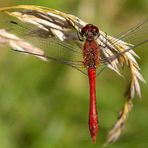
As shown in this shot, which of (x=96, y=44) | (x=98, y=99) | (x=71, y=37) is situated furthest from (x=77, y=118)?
(x=71, y=37)

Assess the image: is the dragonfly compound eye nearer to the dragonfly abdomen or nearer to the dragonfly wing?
the dragonfly abdomen

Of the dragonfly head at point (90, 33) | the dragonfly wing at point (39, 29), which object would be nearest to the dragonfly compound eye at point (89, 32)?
the dragonfly head at point (90, 33)

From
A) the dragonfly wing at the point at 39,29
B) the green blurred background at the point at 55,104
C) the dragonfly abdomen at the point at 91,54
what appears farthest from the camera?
the green blurred background at the point at 55,104

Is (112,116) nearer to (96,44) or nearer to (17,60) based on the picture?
(17,60)

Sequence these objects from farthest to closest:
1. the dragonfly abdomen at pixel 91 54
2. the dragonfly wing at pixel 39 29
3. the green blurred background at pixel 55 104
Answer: the green blurred background at pixel 55 104
the dragonfly abdomen at pixel 91 54
the dragonfly wing at pixel 39 29

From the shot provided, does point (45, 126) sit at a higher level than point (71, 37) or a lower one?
lower

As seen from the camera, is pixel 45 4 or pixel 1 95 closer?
pixel 1 95

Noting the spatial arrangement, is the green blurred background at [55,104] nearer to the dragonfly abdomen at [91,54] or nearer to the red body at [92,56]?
the red body at [92,56]

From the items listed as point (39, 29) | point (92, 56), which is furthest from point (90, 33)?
point (39, 29)
